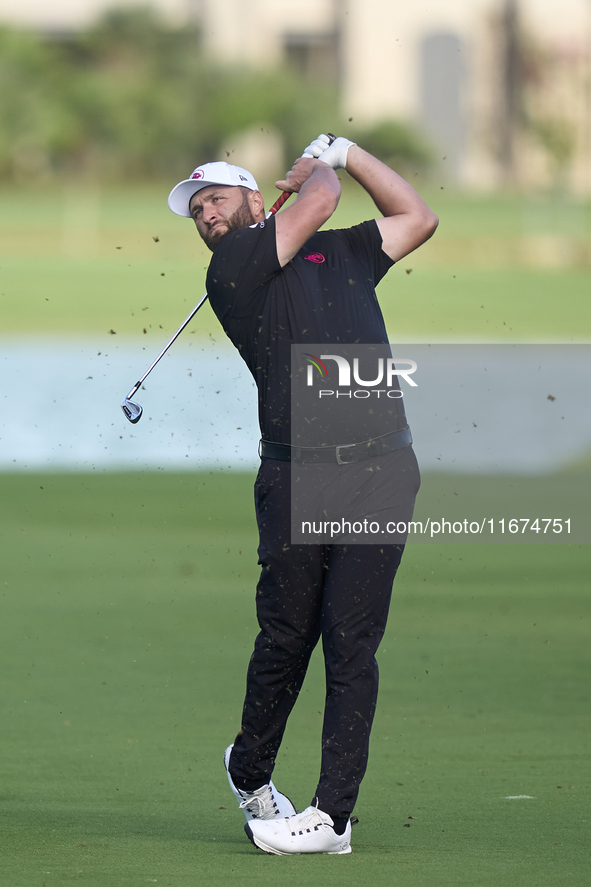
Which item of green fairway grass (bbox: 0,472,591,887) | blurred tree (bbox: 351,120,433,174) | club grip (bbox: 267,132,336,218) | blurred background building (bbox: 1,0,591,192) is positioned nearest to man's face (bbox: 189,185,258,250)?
Answer: club grip (bbox: 267,132,336,218)

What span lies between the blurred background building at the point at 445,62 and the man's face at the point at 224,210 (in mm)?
66586

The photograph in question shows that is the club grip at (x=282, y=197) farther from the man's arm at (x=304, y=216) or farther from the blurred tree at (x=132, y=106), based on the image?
the blurred tree at (x=132, y=106)

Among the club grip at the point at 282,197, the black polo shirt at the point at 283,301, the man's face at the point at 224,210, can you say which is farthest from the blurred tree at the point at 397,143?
the black polo shirt at the point at 283,301

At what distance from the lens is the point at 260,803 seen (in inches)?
167

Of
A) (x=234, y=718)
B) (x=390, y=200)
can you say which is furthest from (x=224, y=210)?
(x=234, y=718)

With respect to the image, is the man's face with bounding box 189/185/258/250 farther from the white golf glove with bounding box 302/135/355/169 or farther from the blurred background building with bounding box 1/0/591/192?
the blurred background building with bounding box 1/0/591/192

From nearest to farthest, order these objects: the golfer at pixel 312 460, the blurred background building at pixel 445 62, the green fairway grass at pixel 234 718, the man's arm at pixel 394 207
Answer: the green fairway grass at pixel 234 718 < the golfer at pixel 312 460 < the man's arm at pixel 394 207 < the blurred background building at pixel 445 62

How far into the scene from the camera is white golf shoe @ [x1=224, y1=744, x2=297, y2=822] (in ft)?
13.9

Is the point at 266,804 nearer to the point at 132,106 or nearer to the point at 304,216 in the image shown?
the point at 304,216

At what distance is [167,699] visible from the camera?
19.3ft

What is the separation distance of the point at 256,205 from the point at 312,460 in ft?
2.56

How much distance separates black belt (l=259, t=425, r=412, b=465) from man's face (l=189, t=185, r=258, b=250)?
2.09 feet

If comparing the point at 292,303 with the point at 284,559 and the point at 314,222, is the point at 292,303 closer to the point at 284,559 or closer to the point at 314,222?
the point at 314,222

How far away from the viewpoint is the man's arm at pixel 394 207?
4215 mm
